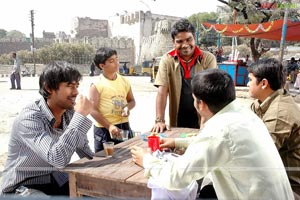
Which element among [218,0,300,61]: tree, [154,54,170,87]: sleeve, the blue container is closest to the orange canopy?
[218,0,300,61]: tree

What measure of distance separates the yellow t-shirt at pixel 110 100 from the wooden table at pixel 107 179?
0.88 meters

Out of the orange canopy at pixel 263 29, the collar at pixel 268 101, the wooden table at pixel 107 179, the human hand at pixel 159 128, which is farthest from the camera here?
the orange canopy at pixel 263 29

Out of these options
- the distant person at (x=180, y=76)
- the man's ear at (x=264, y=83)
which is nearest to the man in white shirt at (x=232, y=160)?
the man's ear at (x=264, y=83)

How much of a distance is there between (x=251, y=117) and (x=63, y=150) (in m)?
0.89

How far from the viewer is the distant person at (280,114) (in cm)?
163

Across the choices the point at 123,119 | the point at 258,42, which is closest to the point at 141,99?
the point at 123,119

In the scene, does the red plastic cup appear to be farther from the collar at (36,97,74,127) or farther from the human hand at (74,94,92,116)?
the collar at (36,97,74,127)

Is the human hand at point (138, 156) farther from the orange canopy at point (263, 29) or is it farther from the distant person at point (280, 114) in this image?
the orange canopy at point (263, 29)

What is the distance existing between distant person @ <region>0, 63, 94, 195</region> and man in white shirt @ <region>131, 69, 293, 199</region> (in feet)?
1.82

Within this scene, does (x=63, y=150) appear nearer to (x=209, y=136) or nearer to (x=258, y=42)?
(x=209, y=136)

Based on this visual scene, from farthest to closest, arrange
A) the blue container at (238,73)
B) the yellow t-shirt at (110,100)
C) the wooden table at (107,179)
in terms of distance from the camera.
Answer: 1. the blue container at (238,73)
2. the yellow t-shirt at (110,100)
3. the wooden table at (107,179)

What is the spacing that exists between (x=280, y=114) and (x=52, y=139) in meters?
1.21

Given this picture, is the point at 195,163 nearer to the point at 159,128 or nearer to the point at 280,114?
the point at 280,114

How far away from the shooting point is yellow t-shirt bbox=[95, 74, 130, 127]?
257 cm
